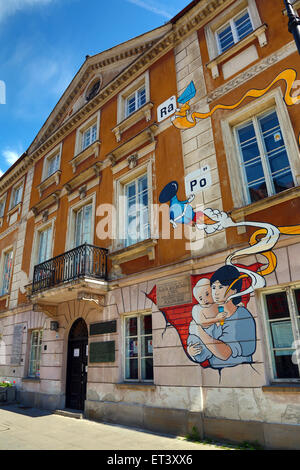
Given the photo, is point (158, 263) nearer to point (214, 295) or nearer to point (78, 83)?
point (214, 295)

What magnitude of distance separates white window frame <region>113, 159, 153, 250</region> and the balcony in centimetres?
62

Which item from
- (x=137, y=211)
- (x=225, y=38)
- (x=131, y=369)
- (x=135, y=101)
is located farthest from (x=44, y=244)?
(x=225, y=38)

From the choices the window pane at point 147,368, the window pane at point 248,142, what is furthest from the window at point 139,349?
the window pane at point 248,142

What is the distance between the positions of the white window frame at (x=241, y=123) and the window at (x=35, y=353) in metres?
9.06

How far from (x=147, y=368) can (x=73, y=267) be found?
12.0 ft

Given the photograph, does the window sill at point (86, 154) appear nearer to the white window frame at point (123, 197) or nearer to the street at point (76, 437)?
the white window frame at point (123, 197)

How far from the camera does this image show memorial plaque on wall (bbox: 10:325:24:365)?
12204mm

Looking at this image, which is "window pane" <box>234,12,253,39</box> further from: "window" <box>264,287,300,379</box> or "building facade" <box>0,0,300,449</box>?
"window" <box>264,287,300,379</box>

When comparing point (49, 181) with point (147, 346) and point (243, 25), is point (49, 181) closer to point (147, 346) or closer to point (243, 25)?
point (147, 346)

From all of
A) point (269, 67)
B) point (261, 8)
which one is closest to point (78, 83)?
point (261, 8)

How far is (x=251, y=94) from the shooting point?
23.9 feet

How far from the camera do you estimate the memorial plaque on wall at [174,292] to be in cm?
707

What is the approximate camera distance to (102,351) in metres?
8.66

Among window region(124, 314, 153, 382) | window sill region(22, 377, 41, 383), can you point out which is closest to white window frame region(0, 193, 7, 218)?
window sill region(22, 377, 41, 383)
